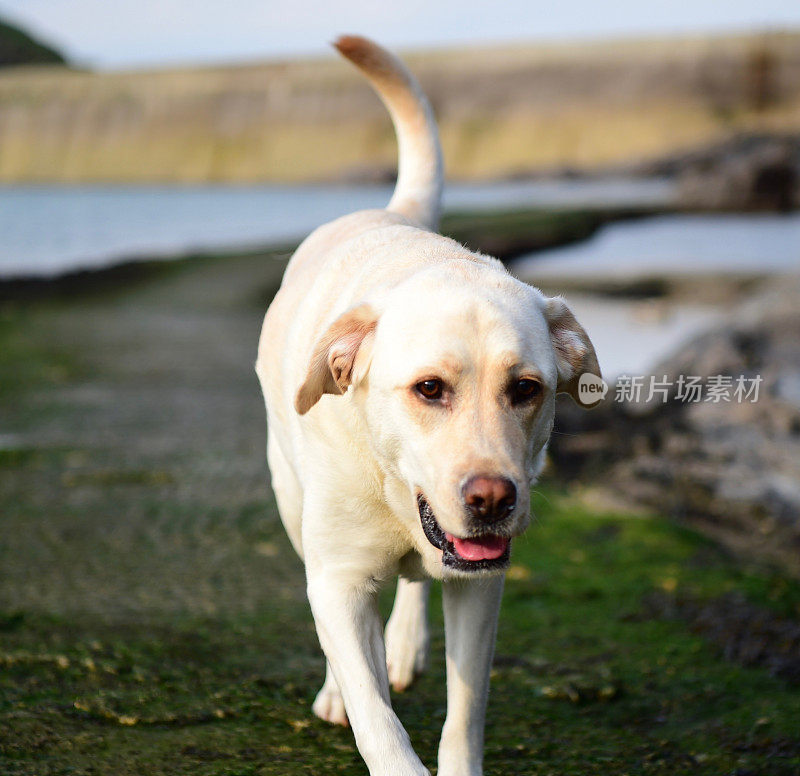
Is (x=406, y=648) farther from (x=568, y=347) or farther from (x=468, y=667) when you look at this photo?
(x=568, y=347)

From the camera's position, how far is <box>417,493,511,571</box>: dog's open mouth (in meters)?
2.26

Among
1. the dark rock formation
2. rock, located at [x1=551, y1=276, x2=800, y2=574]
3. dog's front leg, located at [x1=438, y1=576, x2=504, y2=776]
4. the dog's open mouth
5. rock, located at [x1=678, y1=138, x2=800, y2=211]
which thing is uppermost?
the dog's open mouth

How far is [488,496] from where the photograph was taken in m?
2.12

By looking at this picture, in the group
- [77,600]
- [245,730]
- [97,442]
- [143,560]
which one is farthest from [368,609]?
[97,442]

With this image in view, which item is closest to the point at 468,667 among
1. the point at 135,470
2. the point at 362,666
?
the point at 362,666

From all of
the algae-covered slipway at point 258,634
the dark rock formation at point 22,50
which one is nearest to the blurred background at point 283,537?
the algae-covered slipway at point 258,634

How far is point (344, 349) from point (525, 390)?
43 centimetres

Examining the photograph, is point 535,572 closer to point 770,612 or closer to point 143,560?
point 770,612

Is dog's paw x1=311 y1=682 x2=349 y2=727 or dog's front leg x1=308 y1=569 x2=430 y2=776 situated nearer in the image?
dog's front leg x1=308 y1=569 x2=430 y2=776

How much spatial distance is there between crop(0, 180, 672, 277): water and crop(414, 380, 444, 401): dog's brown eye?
11459 mm

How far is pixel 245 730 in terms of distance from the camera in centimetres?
302

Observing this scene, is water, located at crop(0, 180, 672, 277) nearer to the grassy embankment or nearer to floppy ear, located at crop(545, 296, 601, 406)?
the grassy embankment

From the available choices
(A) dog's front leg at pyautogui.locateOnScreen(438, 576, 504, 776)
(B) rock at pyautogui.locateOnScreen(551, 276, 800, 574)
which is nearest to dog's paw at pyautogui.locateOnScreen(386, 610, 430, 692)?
(A) dog's front leg at pyautogui.locateOnScreen(438, 576, 504, 776)

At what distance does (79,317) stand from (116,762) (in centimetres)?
938
